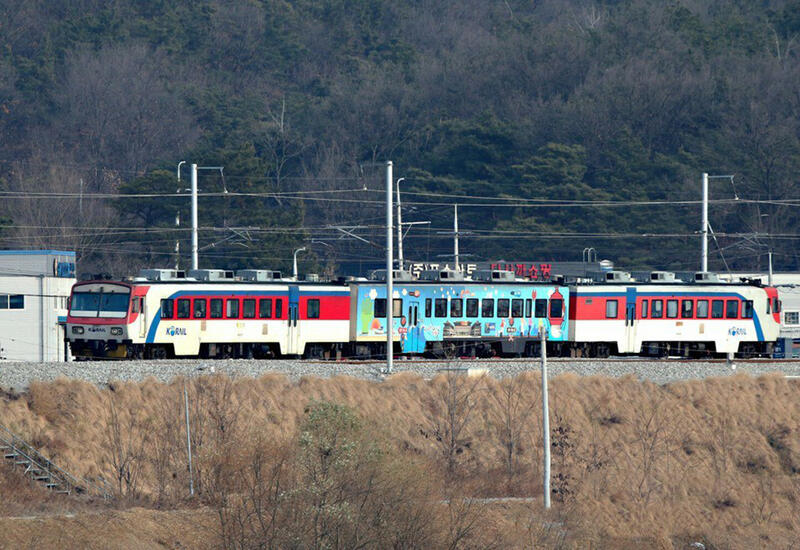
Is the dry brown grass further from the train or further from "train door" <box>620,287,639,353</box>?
"train door" <box>620,287,639,353</box>

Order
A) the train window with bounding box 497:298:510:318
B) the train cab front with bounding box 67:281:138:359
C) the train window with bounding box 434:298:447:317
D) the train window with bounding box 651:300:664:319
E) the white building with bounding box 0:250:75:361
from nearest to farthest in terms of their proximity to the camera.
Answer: the train cab front with bounding box 67:281:138:359 < the train window with bounding box 434:298:447:317 < the train window with bounding box 497:298:510:318 < the train window with bounding box 651:300:664:319 < the white building with bounding box 0:250:75:361

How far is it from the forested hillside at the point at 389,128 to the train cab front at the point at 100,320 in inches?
1296

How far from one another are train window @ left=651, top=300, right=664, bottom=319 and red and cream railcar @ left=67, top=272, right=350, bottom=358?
12.3 meters

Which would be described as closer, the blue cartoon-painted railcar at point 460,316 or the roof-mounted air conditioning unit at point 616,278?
the blue cartoon-painted railcar at point 460,316

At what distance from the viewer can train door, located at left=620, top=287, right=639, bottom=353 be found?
171ft

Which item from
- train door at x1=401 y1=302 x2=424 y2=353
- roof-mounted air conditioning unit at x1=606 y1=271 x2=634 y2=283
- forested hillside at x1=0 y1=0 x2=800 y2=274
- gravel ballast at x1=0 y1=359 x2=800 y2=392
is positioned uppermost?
forested hillside at x1=0 y1=0 x2=800 y2=274

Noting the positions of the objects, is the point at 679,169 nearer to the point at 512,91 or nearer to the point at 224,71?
the point at 512,91

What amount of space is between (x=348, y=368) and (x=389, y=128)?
77671 mm

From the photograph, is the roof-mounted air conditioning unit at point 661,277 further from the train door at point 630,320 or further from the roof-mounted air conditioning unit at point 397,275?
the roof-mounted air conditioning unit at point 397,275

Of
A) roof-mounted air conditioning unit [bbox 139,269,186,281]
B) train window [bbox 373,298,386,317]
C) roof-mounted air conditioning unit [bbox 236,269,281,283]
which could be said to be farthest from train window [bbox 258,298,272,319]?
train window [bbox 373,298,386,317]

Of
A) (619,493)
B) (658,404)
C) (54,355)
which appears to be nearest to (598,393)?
(658,404)

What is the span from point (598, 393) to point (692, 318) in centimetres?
1021

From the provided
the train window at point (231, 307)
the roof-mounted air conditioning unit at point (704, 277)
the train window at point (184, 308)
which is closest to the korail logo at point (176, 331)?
the train window at point (184, 308)

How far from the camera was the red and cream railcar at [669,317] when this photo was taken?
5209 centimetres
